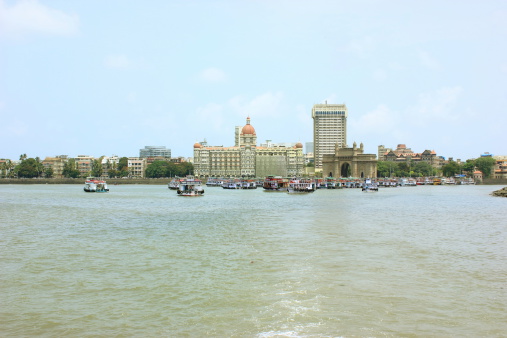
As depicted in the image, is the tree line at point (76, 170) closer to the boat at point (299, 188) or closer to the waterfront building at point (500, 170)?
the boat at point (299, 188)

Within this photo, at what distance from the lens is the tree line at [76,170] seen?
133m

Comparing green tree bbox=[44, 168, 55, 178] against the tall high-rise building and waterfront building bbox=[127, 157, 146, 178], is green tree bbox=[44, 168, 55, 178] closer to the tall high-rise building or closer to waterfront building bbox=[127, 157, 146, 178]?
waterfront building bbox=[127, 157, 146, 178]


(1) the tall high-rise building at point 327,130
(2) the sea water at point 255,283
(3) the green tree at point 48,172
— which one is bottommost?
(2) the sea water at point 255,283

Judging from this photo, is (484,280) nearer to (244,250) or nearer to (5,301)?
(244,250)

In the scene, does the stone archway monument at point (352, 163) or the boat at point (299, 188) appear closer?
the boat at point (299, 188)

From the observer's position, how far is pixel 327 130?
18400 centimetres

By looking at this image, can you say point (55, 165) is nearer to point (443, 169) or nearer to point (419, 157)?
point (443, 169)

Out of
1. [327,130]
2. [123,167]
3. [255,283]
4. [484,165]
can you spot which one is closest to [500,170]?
[484,165]

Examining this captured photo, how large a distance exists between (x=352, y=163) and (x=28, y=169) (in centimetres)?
8566

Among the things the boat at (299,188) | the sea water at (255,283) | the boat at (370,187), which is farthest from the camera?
the boat at (370,187)

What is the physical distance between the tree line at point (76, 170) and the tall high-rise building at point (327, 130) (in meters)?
52.8

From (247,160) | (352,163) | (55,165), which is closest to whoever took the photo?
(352,163)

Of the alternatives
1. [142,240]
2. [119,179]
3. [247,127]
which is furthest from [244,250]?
[247,127]

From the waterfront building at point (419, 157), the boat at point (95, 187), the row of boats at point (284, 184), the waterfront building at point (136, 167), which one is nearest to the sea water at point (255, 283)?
the row of boats at point (284, 184)
